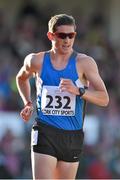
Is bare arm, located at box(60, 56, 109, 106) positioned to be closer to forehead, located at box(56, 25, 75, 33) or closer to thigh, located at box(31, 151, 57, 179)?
forehead, located at box(56, 25, 75, 33)

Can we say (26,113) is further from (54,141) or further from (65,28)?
(65,28)

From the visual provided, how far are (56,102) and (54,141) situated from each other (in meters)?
0.39

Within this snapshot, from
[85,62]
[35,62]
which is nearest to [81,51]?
[35,62]

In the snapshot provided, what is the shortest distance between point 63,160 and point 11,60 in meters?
7.45

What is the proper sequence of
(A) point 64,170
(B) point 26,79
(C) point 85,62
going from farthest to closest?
(B) point 26,79 → (A) point 64,170 → (C) point 85,62

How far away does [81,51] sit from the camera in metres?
16.9

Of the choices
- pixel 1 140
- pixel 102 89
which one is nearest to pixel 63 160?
pixel 102 89

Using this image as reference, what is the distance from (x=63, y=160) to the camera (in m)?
8.32

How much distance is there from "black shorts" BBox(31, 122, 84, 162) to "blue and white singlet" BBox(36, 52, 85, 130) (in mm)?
58

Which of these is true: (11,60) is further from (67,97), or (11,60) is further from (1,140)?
(67,97)

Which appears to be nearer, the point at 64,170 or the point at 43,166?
the point at 43,166

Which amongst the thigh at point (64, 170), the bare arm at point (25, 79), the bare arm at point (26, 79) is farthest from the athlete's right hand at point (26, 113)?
the thigh at point (64, 170)

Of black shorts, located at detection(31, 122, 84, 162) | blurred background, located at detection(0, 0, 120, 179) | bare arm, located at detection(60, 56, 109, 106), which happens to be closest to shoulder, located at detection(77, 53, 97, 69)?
bare arm, located at detection(60, 56, 109, 106)

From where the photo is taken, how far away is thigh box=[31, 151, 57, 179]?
318 inches
